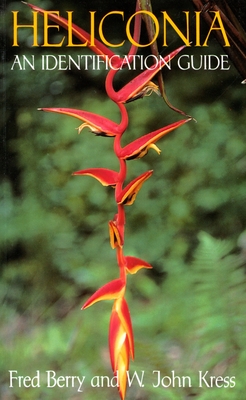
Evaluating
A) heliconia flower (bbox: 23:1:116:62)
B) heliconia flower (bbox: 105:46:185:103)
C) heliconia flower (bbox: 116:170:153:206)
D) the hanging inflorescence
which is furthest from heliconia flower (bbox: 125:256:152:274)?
heliconia flower (bbox: 23:1:116:62)

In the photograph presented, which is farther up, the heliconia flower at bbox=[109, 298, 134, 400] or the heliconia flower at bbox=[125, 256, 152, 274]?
the heliconia flower at bbox=[125, 256, 152, 274]

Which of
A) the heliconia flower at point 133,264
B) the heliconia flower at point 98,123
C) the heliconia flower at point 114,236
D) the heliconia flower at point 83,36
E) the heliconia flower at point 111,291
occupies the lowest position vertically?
the heliconia flower at point 111,291

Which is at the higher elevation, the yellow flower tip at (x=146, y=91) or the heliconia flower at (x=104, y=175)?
the yellow flower tip at (x=146, y=91)

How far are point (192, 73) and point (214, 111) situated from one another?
0.38 feet

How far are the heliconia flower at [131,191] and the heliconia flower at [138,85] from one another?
0.20m

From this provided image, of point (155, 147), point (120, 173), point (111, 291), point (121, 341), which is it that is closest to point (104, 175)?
point (120, 173)

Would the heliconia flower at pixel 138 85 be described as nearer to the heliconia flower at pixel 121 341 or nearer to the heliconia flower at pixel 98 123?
the heliconia flower at pixel 98 123

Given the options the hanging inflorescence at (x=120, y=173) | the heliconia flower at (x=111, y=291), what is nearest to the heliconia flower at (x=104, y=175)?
the hanging inflorescence at (x=120, y=173)

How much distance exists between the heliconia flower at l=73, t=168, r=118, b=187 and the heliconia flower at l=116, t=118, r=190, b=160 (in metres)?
0.05

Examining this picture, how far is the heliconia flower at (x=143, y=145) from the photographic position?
4.82ft

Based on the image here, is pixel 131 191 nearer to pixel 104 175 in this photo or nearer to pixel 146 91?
pixel 104 175

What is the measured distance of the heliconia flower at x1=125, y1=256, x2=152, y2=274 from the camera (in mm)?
1474

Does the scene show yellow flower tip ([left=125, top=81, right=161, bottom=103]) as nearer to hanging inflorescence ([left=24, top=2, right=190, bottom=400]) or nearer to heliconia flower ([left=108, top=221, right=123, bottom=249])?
hanging inflorescence ([left=24, top=2, right=190, bottom=400])

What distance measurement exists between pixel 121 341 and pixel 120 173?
44 centimetres
